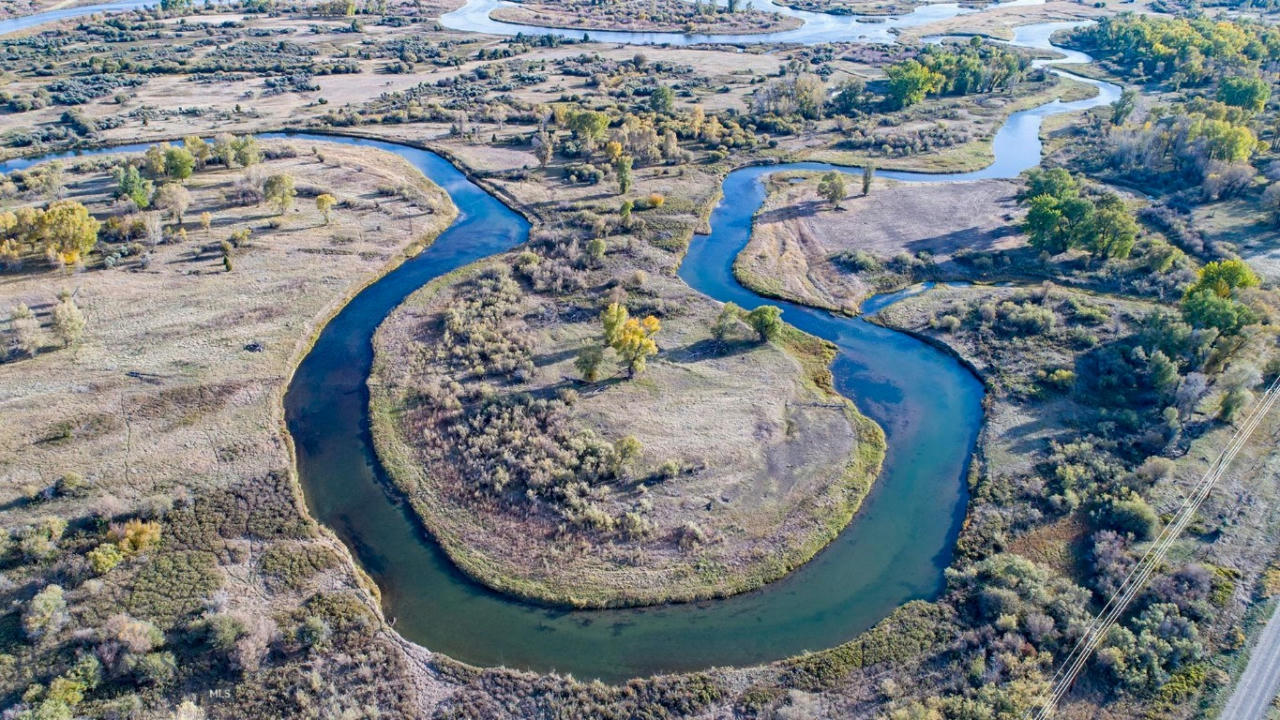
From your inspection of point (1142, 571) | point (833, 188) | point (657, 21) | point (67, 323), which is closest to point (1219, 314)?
point (1142, 571)

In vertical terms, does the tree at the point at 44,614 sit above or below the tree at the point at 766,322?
below

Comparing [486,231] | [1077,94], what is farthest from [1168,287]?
[1077,94]

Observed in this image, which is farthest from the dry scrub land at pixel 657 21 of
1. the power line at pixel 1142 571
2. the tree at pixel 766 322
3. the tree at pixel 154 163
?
the power line at pixel 1142 571

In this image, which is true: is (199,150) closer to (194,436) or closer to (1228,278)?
(194,436)

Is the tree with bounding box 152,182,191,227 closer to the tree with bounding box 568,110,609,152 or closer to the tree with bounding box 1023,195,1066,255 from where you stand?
the tree with bounding box 568,110,609,152

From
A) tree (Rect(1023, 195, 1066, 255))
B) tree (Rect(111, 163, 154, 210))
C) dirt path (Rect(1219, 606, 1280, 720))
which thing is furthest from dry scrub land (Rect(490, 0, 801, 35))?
dirt path (Rect(1219, 606, 1280, 720))

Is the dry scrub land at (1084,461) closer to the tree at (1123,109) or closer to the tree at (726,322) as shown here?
the tree at (726,322)
